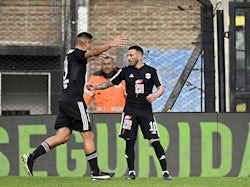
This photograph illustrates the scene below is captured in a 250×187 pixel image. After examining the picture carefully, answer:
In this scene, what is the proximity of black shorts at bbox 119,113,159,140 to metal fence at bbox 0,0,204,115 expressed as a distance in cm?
252

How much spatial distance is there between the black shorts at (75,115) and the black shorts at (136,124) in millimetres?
583

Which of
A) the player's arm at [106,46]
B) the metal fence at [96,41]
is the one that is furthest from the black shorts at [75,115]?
the metal fence at [96,41]

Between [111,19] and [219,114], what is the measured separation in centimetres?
244

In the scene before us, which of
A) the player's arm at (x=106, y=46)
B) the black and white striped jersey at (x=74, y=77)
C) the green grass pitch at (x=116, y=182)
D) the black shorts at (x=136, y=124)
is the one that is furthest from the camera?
the black shorts at (x=136, y=124)

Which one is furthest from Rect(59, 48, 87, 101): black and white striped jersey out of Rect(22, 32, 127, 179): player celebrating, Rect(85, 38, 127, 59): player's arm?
Rect(85, 38, 127, 59): player's arm

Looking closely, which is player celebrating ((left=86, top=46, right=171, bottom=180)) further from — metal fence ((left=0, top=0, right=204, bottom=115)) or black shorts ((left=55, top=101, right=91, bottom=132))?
metal fence ((left=0, top=0, right=204, bottom=115))

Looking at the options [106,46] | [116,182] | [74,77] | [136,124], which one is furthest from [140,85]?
[116,182]

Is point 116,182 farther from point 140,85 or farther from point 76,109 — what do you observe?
point 140,85

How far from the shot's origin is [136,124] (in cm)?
1262

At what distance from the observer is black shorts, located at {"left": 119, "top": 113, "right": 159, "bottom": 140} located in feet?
41.0

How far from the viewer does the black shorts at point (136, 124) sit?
41.0 ft

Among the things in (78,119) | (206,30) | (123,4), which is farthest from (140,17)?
(78,119)

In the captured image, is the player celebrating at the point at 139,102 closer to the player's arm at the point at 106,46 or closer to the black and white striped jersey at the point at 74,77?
the black and white striped jersey at the point at 74,77

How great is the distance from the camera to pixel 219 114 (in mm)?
14984
